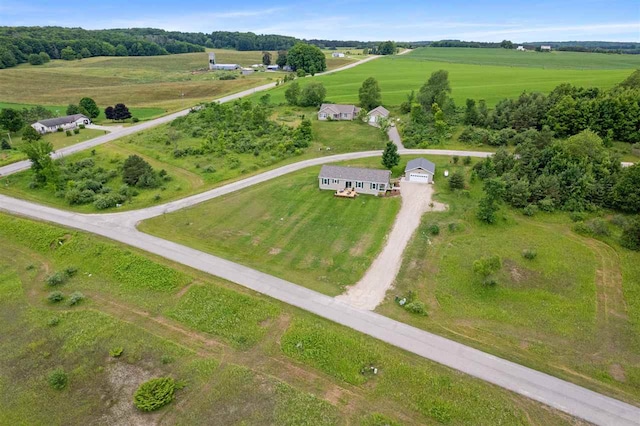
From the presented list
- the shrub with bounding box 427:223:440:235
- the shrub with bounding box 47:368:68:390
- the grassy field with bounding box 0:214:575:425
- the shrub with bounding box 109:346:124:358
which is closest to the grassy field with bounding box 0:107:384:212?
the grassy field with bounding box 0:214:575:425

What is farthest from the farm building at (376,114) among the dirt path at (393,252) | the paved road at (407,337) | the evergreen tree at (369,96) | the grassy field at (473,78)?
the paved road at (407,337)

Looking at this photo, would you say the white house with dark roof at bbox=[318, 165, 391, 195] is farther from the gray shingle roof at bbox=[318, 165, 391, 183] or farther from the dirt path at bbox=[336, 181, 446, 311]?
the dirt path at bbox=[336, 181, 446, 311]

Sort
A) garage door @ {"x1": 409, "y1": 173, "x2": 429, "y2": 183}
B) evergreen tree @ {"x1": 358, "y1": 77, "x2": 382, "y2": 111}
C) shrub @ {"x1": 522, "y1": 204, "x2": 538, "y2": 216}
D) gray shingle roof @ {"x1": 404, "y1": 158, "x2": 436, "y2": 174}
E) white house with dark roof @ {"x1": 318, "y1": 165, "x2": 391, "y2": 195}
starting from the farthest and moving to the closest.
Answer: evergreen tree @ {"x1": 358, "y1": 77, "x2": 382, "y2": 111} < garage door @ {"x1": 409, "y1": 173, "x2": 429, "y2": 183} < gray shingle roof @ {"x1": 404, "y1": 158, "x2": 436, "y2": 174} < white house with dark roof @ {"x1": 318, "y1": 165, "x2": 391, "y2": 195} < shrub @ {"x1": 522, "y1": 204, "x2": 538, "y2": 216}

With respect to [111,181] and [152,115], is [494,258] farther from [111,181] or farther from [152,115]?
[152,115]

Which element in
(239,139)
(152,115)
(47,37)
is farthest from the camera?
(47,37)

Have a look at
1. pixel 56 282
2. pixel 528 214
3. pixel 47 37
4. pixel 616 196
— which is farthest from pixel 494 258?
pixel 47 37
